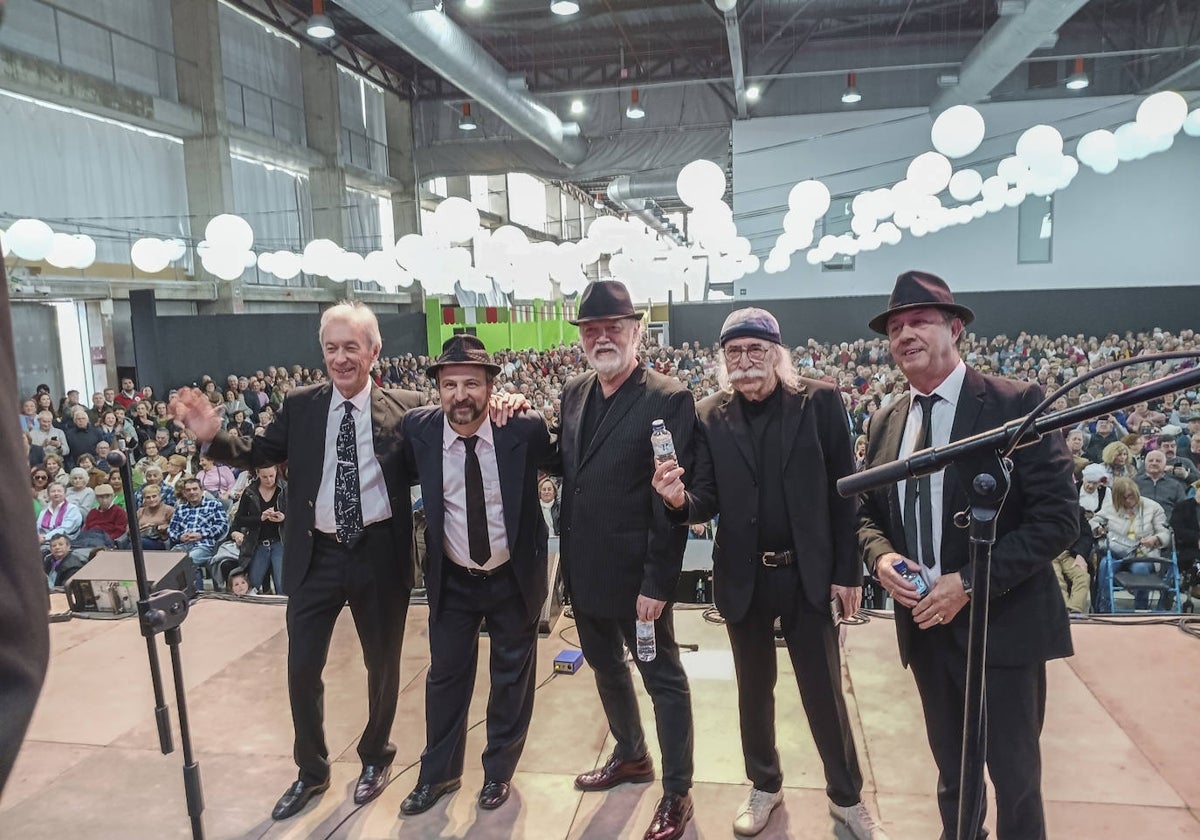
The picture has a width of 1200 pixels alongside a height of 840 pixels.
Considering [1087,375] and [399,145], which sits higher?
[399,145]

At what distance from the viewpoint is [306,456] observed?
2.88 metres

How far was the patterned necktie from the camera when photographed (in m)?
2.83

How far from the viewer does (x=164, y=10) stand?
14.1 m

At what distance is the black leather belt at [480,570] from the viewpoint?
2.87 meters

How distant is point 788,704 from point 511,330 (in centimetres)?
1872

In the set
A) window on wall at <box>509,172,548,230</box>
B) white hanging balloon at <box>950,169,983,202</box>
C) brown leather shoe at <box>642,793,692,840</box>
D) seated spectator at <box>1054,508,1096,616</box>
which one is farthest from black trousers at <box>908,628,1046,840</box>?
window on wall at <box>509,172,548,230</box>

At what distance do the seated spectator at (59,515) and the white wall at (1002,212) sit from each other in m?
13.1

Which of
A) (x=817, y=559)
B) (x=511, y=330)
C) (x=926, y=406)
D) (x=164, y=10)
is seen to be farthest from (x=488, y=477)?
(x=511, y=330)

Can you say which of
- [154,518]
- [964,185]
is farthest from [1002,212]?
[154,518]

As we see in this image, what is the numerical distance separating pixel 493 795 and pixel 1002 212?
56.1 ft

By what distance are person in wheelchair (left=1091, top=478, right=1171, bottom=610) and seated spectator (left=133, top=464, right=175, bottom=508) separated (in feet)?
22.6

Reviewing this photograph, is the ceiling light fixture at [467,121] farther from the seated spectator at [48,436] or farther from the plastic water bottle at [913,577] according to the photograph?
the plastic water bottle at [913,577]

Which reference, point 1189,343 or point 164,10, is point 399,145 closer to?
point 164,10

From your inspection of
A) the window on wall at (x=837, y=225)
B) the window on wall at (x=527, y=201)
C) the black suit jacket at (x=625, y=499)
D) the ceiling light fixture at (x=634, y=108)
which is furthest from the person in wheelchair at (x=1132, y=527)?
the window on wall at (x=527, y=201)
